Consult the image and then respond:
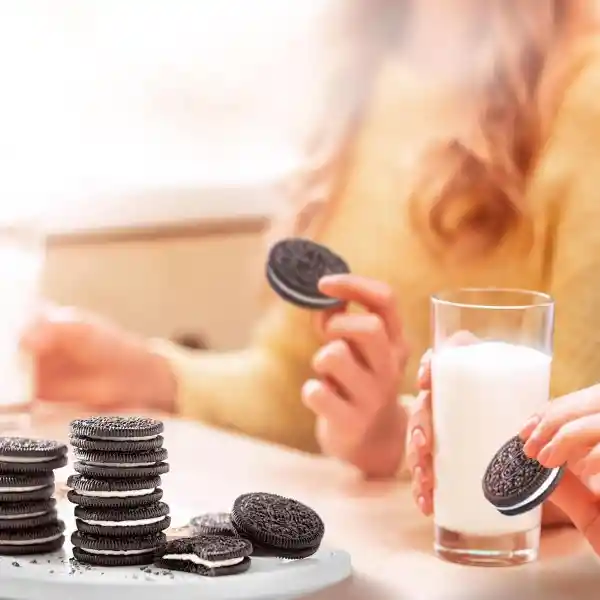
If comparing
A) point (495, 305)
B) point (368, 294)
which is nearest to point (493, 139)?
point (368, 294)

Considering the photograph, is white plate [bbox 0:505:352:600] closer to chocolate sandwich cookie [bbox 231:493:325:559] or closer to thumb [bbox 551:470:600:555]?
chocolate sandwich cookie [bbox 231:493:325:559]

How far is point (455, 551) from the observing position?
762 mm

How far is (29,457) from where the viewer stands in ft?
2.23

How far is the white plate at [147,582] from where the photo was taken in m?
0.62

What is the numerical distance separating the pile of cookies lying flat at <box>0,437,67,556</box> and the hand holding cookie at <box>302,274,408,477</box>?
1.16ft

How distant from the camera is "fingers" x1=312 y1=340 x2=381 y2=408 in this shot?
3.27 ft

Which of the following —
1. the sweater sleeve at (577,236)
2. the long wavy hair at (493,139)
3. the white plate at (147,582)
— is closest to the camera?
the white plate at (147,582)

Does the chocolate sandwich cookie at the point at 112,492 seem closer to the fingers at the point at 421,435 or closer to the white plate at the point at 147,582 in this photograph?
the white plate at the point at 147,582

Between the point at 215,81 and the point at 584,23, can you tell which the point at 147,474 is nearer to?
the point at 584,23

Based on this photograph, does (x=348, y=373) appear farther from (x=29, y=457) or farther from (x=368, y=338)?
(x=29, y=457)

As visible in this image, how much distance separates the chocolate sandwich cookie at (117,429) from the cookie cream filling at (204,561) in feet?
0.23

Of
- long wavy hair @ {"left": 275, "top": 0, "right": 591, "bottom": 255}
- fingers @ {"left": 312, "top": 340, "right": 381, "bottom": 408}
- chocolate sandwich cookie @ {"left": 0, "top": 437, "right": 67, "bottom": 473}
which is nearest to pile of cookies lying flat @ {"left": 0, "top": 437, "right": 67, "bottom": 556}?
chocolate sandwich cookie @ {"left": 0, "top": 437, "right": 67, "bottom": 473}

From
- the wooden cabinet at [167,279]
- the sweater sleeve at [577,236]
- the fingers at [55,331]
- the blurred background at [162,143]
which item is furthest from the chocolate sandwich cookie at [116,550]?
the wooden cabinet at [167,279]

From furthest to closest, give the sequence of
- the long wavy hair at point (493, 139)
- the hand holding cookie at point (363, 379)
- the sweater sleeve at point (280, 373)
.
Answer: the sweater sleeve at point (280, 373)
the long wavy hair at point (493, 139)
the hand holding cookie at point (363, 379)
